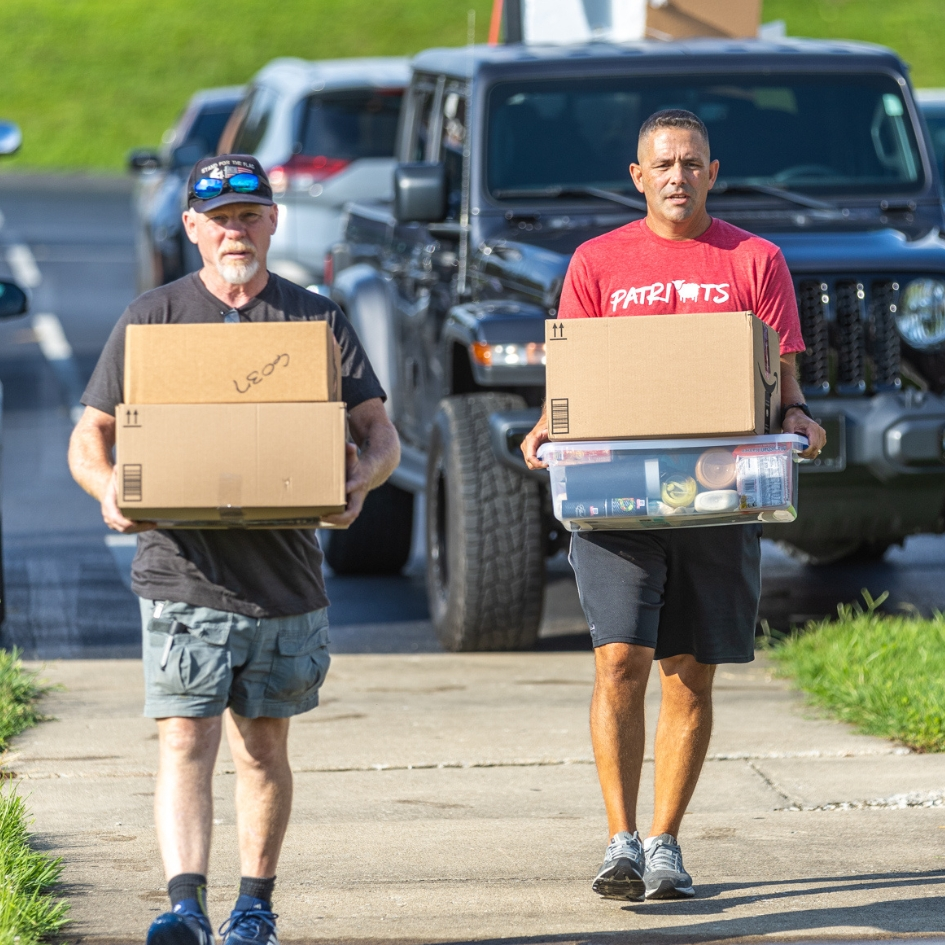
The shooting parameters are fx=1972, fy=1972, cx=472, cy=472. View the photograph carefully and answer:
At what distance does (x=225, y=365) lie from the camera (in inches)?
157

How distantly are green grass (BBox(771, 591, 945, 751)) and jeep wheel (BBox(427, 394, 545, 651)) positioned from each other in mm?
970

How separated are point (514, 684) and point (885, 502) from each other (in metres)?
1.49

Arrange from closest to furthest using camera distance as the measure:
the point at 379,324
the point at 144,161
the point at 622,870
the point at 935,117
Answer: the point at 622,870 < the point at 379,324 < the point at 935,117 < the point at 144,161

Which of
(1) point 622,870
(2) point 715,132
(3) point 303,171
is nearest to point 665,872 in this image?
(1) point 622,870

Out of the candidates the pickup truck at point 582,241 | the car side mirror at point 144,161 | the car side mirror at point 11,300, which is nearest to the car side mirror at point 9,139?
the car side mirror at point 11,300

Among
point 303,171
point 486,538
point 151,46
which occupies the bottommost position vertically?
point 151,46

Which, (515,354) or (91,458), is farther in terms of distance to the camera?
(515,354)

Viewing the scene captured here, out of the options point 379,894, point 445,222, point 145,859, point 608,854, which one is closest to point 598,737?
point 608,854

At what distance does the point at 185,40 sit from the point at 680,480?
45.0m

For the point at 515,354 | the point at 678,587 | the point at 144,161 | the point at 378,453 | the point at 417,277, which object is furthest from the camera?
the point at 144,161

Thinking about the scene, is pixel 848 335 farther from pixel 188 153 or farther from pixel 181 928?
pixel 188 153

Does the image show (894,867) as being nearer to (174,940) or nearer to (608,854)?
(608,854)

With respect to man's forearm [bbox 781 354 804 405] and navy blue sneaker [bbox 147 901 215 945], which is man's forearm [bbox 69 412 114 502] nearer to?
navy blue sneaker [bbox 147 901 215 945]

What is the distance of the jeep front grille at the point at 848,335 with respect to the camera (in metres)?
7.04
